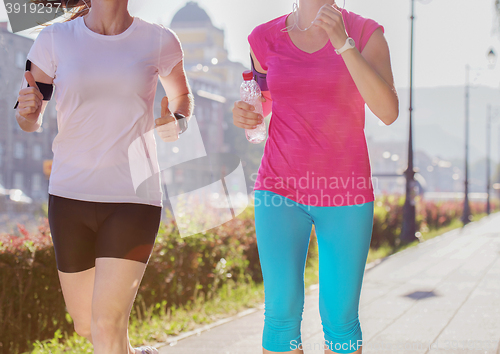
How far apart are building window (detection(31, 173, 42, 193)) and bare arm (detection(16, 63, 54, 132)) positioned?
5251 cm

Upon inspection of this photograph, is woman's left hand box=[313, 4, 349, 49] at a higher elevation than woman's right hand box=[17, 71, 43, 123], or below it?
higher

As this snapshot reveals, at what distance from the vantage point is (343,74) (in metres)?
2.46

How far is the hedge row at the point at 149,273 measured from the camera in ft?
14.3

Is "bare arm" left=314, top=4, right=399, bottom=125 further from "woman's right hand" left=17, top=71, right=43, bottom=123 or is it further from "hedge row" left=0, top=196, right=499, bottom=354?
"hedge row" left=0, top=196, right=499, bottom=354

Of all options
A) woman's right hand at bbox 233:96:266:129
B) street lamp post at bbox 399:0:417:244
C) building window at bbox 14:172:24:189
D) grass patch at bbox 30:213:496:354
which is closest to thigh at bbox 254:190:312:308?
woman's right hand at bbox 233:96:266:129

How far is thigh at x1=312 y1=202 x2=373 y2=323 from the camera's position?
244cm

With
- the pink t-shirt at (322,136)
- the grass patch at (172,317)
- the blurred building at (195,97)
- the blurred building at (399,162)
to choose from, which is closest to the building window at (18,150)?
the blurred building at (195,97)

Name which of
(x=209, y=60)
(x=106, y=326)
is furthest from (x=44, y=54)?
(x=209, y=60)

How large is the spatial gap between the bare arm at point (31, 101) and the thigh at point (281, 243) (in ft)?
4.00

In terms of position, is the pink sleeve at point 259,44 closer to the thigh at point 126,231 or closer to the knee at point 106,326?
the thigh at point 126,231

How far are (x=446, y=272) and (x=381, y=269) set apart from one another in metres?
1.18

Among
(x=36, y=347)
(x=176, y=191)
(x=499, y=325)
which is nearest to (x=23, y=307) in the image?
(x=36, y=347)

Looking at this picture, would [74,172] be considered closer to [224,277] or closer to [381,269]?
[224,277]

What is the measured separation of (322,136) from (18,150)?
54521mm
